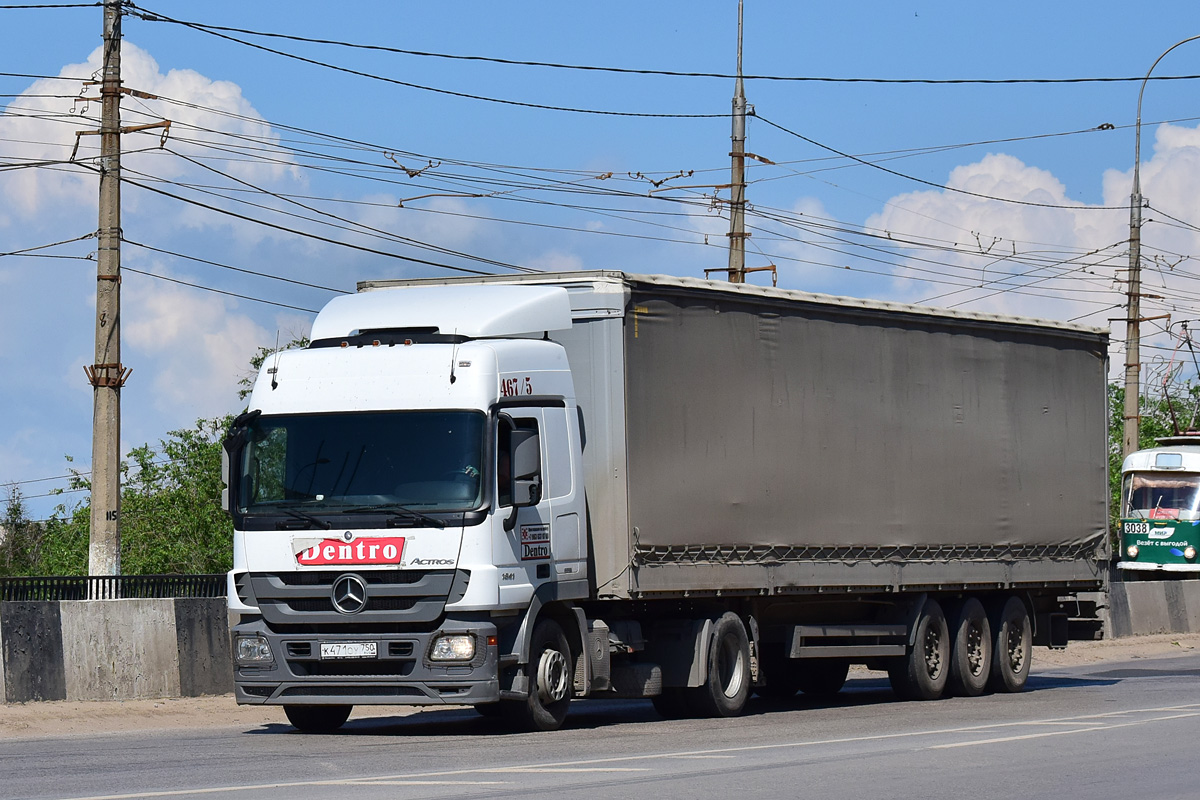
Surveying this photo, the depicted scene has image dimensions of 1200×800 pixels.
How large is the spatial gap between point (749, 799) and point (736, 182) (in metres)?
23.0

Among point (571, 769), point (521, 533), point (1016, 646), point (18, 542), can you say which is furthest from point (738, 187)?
point (18, 542)

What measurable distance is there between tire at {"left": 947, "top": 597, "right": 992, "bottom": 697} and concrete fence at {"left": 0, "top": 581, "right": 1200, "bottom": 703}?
7.86m

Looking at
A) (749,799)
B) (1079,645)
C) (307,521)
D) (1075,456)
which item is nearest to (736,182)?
(1079,645)

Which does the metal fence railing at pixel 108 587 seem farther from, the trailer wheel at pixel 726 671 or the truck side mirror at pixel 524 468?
the trailer wheel at pixel 726 671

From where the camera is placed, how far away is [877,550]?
702 inches

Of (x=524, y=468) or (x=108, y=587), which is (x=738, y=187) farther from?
(x=524, y=468)

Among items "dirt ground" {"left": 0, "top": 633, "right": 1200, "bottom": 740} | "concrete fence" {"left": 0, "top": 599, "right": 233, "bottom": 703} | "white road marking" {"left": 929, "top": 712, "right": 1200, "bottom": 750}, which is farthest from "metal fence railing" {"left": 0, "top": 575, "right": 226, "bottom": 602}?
"white road marking" {"left": 929, "top": 712, "right": 1200, "bottom": 750}

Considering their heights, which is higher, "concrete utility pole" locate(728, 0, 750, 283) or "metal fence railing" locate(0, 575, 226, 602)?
"concrete utility pole" locate(728, 0, 750, 283)

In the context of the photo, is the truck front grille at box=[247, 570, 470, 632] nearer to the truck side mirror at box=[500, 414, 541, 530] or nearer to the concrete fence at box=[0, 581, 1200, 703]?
the truck side mirror at box=[500, 414, 541, 530]

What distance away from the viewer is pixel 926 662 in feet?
62.3

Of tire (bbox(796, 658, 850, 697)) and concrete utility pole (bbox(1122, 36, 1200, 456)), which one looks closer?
tire (bbox(796, 658, 850, 697))

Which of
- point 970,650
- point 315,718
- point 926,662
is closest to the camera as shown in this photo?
point 315,718

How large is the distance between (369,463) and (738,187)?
1909cm

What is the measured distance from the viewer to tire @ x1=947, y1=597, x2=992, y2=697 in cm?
1945
